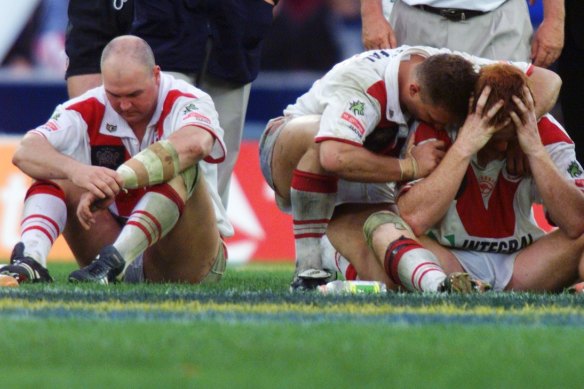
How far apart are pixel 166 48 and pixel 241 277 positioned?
116 cm

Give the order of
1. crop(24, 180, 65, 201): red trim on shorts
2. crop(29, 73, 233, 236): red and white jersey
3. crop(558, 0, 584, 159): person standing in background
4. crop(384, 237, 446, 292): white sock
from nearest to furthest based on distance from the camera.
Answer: crop(384, 237, 446, 292): white sock < crop(24, 180, 65, 201): red trim on shorts < crop(29, 73, 233, 236): red and white jersey < crop(558, 0, 584, 159): person standing in background

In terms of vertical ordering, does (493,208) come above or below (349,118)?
below

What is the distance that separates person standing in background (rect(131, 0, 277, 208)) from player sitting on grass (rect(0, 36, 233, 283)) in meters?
0.85

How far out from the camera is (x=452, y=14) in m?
6.28

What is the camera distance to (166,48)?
675 cm

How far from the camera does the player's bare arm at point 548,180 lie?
209 inches

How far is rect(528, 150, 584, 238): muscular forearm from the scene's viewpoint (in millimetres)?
5340

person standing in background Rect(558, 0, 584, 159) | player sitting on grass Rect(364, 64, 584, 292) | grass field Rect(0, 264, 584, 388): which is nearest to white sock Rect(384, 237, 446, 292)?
player sitting on grass Rect(364, 64, 584, 292)

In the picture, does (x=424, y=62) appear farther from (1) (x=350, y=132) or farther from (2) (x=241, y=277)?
(2) (x=241, y=277)

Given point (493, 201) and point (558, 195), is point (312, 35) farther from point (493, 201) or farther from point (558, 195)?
point (558, 195)

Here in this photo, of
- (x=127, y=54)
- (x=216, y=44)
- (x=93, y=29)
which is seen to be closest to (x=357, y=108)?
(x=127, y=54)

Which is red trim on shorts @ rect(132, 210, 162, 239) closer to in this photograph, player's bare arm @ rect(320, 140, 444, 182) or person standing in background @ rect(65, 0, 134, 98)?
player's bare arm @ rect(320, 140, 444, 182)

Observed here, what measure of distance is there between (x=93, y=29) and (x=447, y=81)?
101 inches

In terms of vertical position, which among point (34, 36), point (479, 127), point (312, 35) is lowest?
point (479, 127)
